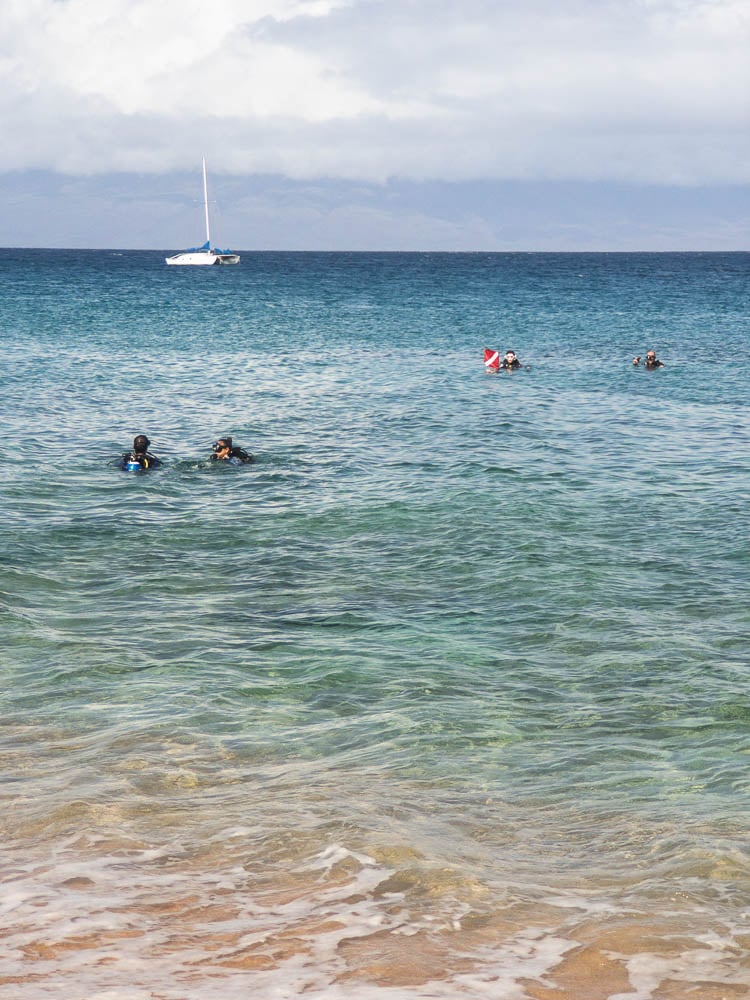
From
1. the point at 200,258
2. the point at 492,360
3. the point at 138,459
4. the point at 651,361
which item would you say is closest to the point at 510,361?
the point at 492,360

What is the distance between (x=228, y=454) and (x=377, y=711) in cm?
1487

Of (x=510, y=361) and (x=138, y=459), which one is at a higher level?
(x=510, y=361)

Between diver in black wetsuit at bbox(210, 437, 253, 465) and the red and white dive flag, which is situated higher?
the red and white dive flag

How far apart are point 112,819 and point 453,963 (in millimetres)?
3714

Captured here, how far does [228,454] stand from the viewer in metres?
25.6

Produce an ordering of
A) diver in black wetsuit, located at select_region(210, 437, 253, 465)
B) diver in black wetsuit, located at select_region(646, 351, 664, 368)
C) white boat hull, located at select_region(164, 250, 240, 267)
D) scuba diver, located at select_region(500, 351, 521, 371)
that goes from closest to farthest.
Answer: diver in black wetsuit, located at select_region(210, 437, 253, 465) → scuba diver, located at select_region(500, 351, 521, 371) → diver in black wetsuit, located at select_region(646, 351, 664, 368) → white boat hull, located at select_region(164, 250, 240, 267)

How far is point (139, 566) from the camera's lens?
1738 cm

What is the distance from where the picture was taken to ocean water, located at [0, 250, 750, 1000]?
262 inches

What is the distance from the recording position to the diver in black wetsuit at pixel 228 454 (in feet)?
83.6

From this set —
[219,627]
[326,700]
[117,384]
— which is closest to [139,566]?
[219,627]

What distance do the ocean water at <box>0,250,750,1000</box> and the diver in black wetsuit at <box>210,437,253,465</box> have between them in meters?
0.62

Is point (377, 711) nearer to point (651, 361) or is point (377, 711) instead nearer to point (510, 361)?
point (510, 361)

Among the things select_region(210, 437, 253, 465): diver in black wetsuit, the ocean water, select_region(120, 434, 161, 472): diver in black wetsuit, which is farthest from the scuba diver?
select_region(120, 434, 161, 472): diver in black wetsuit

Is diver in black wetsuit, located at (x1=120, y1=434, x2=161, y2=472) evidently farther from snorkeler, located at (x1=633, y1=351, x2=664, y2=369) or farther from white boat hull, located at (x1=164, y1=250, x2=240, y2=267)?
white boat hull, located at (x1=164, y1=250, x2=240, y2=267)
